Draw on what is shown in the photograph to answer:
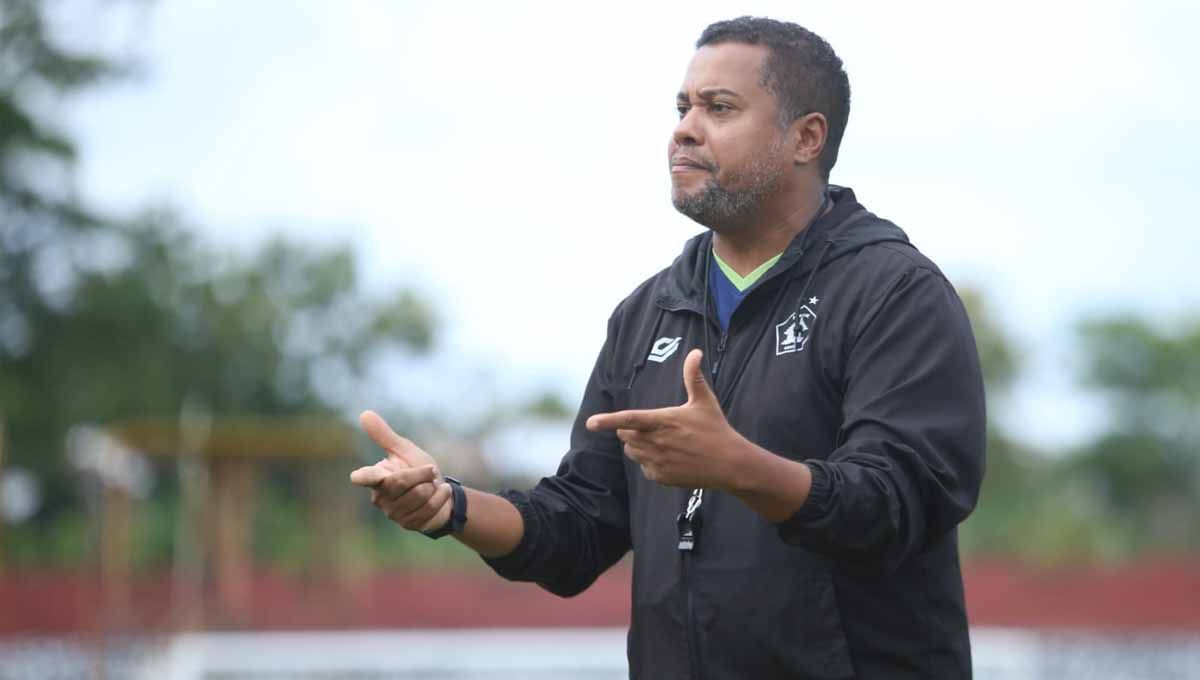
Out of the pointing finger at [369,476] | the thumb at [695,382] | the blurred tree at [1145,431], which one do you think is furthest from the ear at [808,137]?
the blurred tree at [1145,431]

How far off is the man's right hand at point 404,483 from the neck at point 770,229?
0.73 metres

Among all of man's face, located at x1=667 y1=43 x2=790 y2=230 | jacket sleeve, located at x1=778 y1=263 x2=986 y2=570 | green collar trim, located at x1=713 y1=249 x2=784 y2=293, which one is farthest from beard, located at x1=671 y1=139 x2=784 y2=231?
jacket sleeve, located at x1=778 y1=263 x2=986 y2=570

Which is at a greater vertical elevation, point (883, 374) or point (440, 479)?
point (883, 374)

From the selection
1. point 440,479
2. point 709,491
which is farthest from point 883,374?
point 440,479

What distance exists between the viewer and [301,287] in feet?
124

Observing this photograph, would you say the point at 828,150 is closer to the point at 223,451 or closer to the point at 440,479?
the point at 440,479

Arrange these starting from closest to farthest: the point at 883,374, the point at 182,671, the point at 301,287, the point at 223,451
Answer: the point at 883,374 < the point at 182,671 < the point at 223,451 < the point at 301,287

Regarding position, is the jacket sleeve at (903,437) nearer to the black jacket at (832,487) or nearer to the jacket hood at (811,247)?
the black jacket at (832,487)

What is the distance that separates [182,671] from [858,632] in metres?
10.5

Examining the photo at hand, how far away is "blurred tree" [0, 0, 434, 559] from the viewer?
24.9 metres

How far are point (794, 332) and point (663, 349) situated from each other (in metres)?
0.35

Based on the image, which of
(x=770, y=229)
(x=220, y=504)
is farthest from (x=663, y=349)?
(x=220, y=504)

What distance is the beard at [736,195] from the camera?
336 centimetres

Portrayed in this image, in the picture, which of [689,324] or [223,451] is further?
[223,451]
